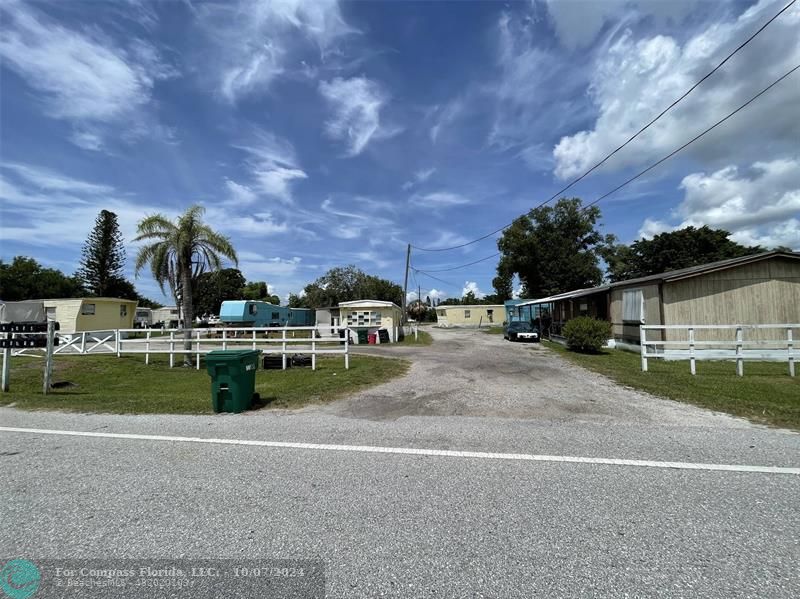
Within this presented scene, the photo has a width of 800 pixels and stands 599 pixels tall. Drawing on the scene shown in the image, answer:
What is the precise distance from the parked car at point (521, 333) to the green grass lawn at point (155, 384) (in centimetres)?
1292

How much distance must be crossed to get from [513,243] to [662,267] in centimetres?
2236

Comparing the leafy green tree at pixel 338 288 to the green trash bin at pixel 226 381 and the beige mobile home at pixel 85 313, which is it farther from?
the green trash bin at pixel 226 381

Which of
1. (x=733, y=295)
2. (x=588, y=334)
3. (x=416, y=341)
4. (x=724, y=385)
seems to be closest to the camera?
(x=724, y=385)

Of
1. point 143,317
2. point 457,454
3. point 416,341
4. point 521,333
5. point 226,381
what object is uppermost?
point 143,317

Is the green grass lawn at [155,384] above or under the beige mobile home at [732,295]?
under

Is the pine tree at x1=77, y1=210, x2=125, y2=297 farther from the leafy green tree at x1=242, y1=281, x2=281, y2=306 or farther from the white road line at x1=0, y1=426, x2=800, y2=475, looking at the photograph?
the white road line at x1=0, y1=426, x2=800, y2=475

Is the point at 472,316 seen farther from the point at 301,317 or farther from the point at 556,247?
the point at 301,317

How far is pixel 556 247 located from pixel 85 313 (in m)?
43.5

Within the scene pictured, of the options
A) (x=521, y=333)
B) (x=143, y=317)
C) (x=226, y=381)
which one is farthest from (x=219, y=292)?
(x=226, y=381)

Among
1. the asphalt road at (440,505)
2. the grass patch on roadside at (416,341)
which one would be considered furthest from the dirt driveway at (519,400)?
the grass patch on roadside at (416,341)

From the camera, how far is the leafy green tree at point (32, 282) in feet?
146

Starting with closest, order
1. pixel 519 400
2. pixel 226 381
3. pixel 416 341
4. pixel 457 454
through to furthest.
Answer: pixel 457 454, pixel 226 381, pixel 519 400, pixel 416 341

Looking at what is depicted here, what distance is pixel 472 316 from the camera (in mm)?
59219

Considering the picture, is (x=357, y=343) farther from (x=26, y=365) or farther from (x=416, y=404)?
(x=416, y=404)
